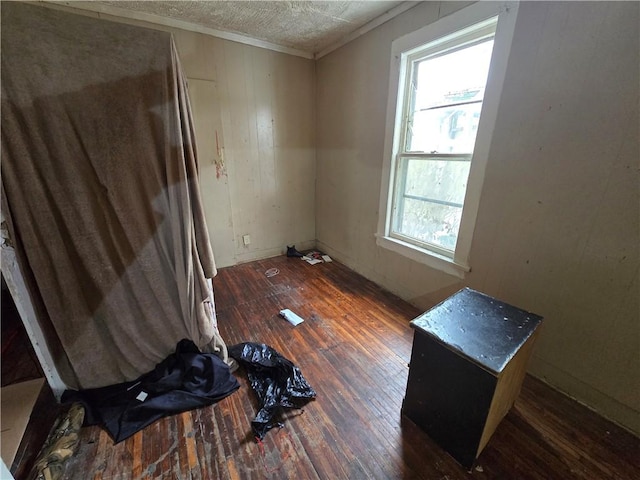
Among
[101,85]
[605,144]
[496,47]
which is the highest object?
[496,47]

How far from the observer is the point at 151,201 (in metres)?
1.36

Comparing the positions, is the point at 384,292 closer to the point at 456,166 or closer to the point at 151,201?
the point at 456,166

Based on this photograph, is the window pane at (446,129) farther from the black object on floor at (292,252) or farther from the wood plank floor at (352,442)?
the black object on floor at (292,252)

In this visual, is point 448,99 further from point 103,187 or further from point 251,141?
point 103,187

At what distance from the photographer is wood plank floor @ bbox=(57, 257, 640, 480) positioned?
1141 mm

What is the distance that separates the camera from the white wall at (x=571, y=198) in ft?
3.94

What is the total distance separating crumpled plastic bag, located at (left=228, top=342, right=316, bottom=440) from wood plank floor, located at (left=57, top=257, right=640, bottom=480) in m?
0.05

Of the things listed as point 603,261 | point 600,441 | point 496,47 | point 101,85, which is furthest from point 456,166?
point 101,85

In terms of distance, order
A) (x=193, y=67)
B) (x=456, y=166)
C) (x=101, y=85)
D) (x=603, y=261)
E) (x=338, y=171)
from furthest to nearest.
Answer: (x=338, y=171) → (x=193, y=67) → (x=456, y=166) → (x=603, y=261) → (x=101, y=85)

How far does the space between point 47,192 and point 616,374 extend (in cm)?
288

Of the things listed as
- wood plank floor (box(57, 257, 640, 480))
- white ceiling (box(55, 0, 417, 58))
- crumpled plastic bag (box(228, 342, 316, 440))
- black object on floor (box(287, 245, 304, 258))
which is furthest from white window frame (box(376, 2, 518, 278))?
crumpled plastic bag (box(228, 342, 316, 440))

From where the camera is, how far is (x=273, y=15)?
7.20 feet

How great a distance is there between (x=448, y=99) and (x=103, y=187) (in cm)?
221

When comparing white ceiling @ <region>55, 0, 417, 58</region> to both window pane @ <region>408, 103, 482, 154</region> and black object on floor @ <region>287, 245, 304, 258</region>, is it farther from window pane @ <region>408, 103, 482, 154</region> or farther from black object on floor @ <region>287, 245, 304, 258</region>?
black object on floor @ <region>287, 245, 304, 258</region>
